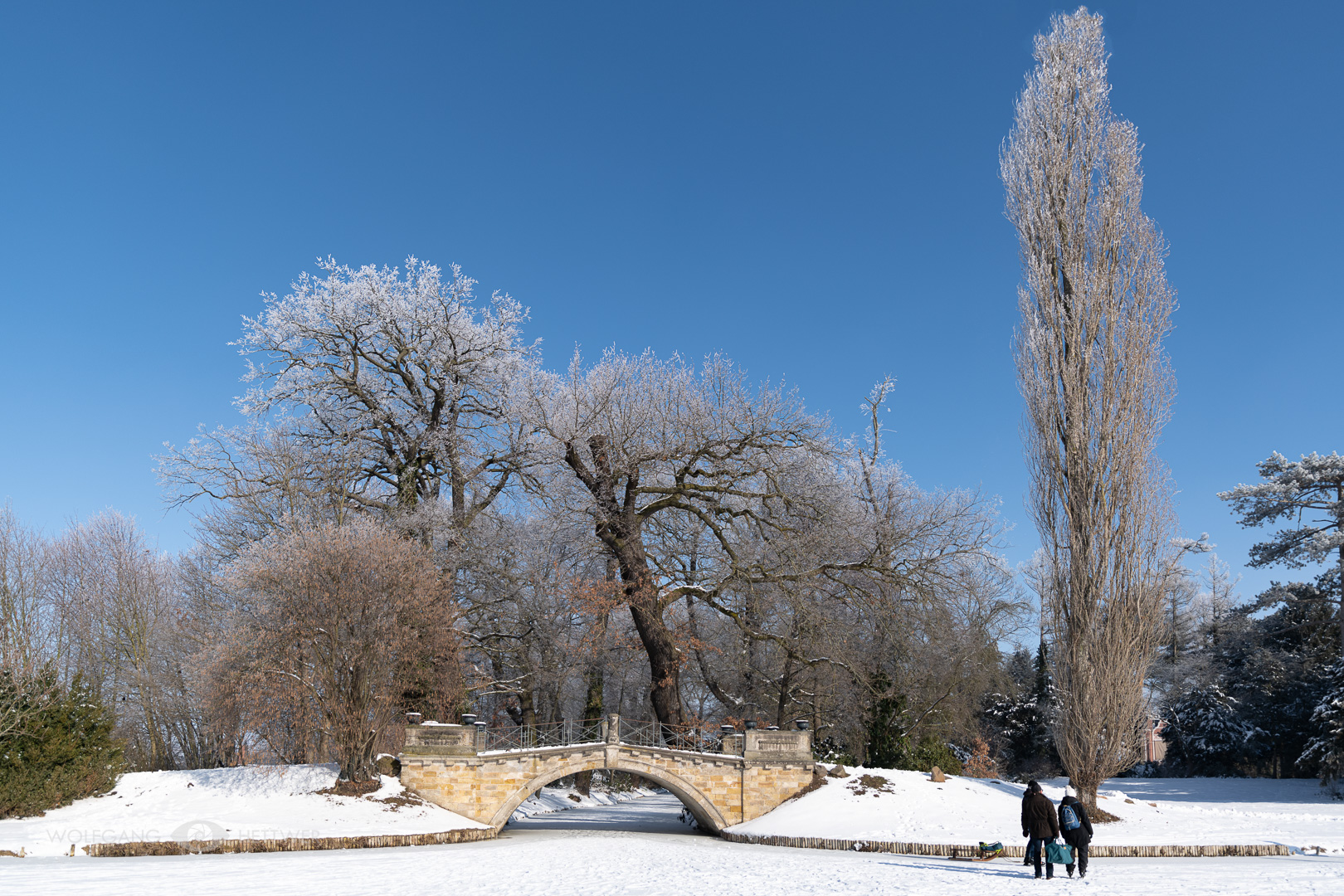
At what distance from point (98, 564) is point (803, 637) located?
23.5 m

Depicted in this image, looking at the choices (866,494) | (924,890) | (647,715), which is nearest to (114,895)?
(924,890)

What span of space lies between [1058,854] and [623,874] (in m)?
5.57

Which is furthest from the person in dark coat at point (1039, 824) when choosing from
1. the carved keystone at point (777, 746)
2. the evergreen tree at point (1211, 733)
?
the evergreen tree at point (1211, 733)

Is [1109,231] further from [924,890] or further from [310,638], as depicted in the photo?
[310,638]

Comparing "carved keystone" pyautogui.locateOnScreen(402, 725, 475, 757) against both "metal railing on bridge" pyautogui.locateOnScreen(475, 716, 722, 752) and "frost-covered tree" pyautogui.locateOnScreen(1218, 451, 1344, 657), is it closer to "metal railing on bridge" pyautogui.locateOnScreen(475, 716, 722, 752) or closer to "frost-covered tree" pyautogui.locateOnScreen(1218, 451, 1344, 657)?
"metal railing on bridge" pyautogui.locateOnScreen(475, 716, 722, 752)

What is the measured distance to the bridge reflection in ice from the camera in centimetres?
2112

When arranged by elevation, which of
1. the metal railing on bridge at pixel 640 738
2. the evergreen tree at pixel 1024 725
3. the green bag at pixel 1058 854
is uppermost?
the metal railing on bridge at pixel 640 738

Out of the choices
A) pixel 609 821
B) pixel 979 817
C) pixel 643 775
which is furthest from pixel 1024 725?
pixel 643 775

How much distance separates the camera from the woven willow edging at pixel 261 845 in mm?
14688

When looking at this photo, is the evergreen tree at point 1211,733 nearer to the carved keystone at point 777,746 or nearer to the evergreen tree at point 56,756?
the carved keystone at point 777,746

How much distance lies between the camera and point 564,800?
97.2 ft

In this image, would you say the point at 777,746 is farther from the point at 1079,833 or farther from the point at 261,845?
the point at 261,845

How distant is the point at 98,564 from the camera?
99.6ft

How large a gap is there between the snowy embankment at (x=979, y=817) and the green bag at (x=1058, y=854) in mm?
3887
